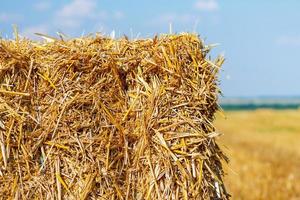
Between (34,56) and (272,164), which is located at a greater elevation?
(34,56)

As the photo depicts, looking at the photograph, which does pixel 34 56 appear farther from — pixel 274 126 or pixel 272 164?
pixel 274 126

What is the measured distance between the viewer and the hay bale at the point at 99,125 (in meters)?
5.06

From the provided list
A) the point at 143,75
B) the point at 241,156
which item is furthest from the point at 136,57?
the point at 241,156

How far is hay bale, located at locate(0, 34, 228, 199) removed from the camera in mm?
5062

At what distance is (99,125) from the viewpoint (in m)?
5.12

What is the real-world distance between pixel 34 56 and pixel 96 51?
19.2 inches

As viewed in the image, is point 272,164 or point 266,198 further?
point 272,164

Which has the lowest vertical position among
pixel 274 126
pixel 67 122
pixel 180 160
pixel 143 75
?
pixel 274 126

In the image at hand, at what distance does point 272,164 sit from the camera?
49.8 feet

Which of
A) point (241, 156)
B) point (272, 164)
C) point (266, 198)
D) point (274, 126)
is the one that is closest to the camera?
point (266, 198)

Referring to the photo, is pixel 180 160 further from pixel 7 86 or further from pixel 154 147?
pixel 7 86

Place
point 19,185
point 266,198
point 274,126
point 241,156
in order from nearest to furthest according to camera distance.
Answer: point 19,185 < point 266,198 < point 241,156 < point 274,126

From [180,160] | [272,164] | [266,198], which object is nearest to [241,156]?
[272,164]

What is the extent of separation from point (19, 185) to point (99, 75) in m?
1.03
